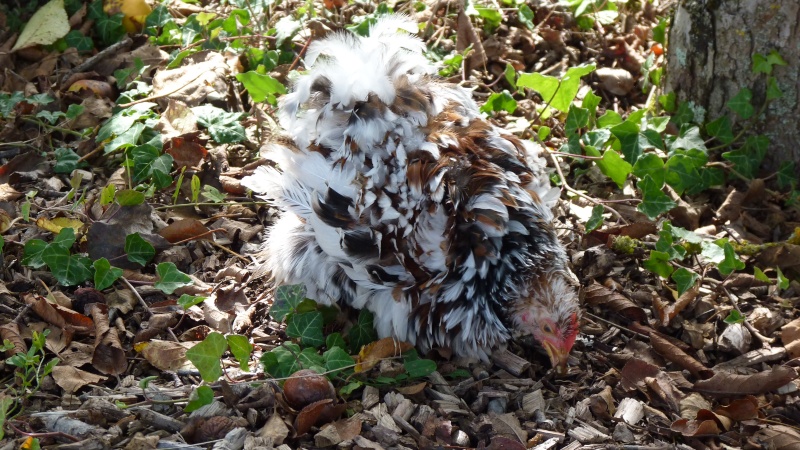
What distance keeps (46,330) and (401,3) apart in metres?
2.83

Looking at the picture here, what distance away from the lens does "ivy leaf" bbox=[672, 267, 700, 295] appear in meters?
3.32

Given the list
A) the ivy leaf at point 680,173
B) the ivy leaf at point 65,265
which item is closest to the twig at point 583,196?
the ivy leaf at point 680,173

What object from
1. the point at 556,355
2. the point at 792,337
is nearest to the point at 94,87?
the point at 556,355

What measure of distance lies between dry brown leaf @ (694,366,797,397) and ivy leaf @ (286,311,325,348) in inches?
58.3

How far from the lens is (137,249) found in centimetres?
329

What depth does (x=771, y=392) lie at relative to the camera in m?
3.09

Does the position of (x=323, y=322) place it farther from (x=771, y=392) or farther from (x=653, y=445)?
(x=771, y=392)

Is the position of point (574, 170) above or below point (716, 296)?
above

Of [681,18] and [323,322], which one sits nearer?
[323,322]

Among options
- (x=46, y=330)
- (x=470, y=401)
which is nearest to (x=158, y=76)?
(x=46, y=330)

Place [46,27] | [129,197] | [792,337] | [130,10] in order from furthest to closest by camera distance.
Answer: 1. [130,10]
2. [46,27]
3. [129,197]
4. [792,337]

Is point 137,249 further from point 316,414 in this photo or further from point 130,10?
point 130,10

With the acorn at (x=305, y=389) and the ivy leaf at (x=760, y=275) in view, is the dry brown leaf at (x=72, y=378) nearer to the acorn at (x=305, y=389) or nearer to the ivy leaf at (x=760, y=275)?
the acorn at (x=305, y=389)

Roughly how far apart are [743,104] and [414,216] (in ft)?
6.33
